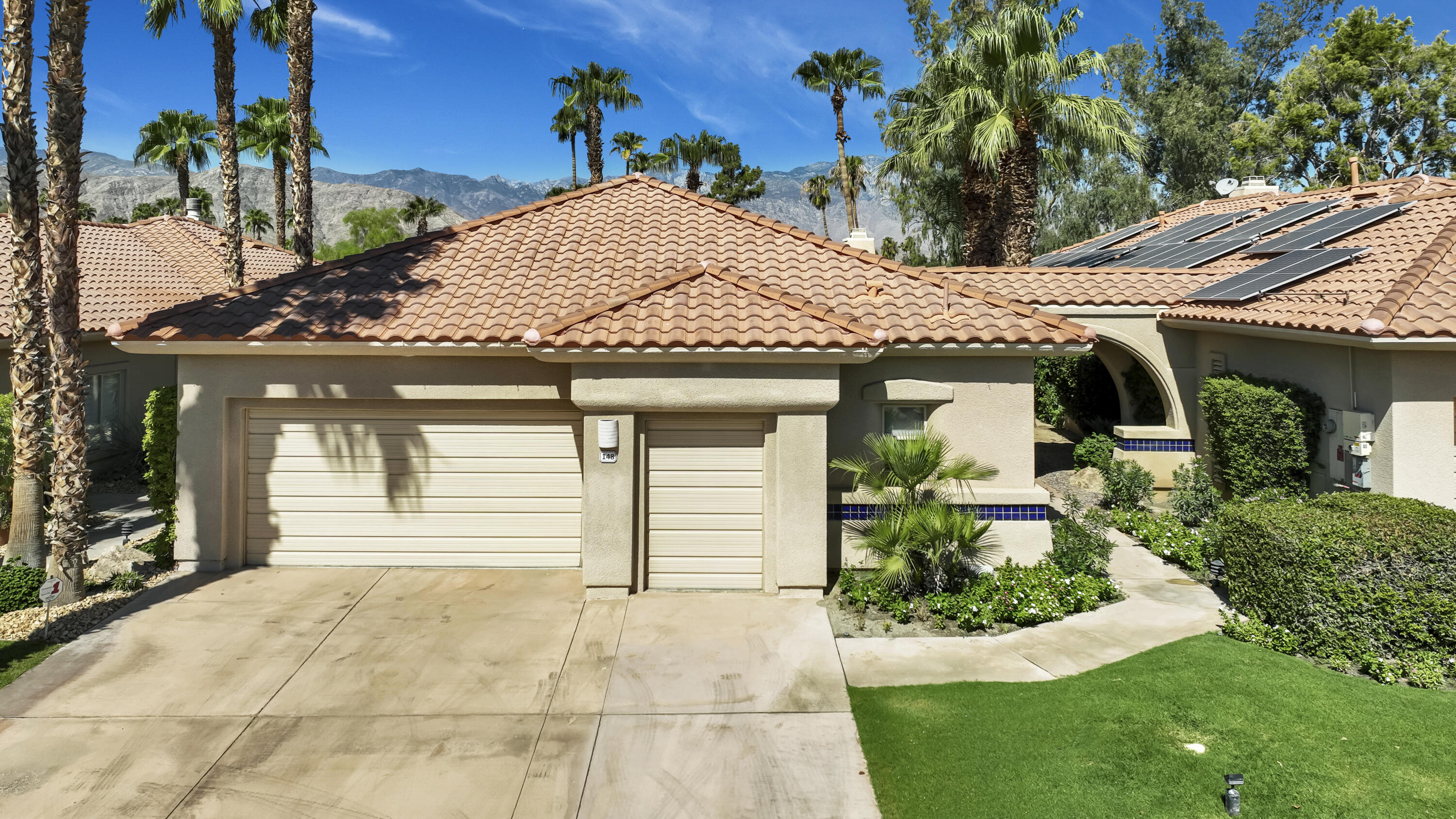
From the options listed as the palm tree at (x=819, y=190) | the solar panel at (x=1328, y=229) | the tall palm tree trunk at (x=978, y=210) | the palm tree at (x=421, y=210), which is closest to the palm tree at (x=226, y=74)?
the tall palm tree trunk at (x=978, y=210)

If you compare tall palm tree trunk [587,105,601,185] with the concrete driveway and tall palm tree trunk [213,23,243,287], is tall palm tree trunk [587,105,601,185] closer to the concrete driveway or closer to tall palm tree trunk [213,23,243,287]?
tall palm tree trunk [213,23,243,287]

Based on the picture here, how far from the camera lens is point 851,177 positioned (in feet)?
166

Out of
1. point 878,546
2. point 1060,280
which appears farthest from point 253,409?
point 1060,280

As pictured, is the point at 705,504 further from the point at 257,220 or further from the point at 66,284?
the point at 257,220

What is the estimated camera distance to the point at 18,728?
21.7ft

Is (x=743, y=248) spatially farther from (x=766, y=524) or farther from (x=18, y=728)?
(x=18, y=728)

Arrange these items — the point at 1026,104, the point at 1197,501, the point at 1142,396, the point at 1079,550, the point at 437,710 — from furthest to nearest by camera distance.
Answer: the point at 1026,104
the point at 1142,396
the point at 1197,501
the point at 1079,550
the point at 437,710

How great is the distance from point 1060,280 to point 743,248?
22.5 ft

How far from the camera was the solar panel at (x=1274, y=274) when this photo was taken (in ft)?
43.0

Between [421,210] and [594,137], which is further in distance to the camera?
[421,210]

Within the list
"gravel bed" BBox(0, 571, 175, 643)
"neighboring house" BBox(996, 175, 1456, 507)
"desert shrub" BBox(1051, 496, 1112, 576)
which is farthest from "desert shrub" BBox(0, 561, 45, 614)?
"neighboring house" BBox(996, 175, 1456, 507)

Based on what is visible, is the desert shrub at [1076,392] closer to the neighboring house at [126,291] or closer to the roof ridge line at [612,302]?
the roof ridge line at [612,302]

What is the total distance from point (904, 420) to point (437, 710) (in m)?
6.12

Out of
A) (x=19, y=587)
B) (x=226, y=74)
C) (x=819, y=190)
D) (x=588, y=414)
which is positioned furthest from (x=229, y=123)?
(x=819, y=190)
